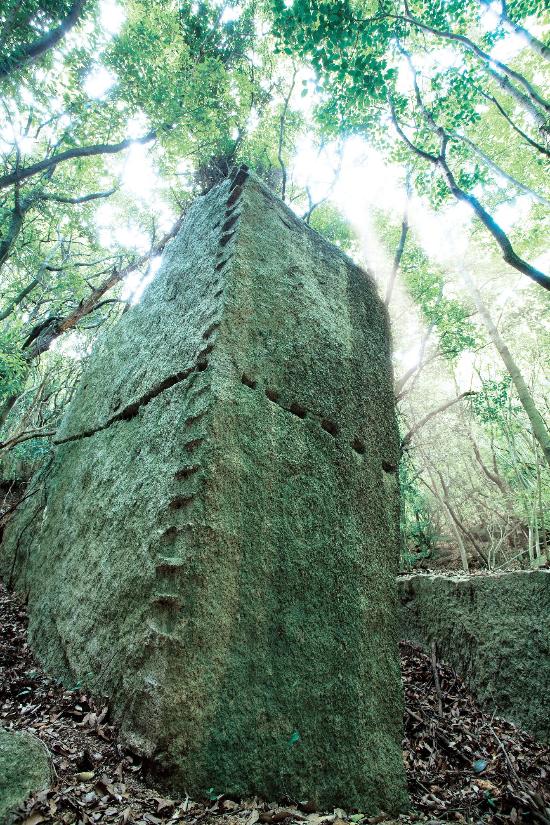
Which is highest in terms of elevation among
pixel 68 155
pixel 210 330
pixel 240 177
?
pixel 68 155

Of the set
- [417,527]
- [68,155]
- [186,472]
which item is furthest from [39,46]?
[417,527]

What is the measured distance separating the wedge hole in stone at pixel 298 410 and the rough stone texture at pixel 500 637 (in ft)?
10.0

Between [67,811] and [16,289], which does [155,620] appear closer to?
[67,811]

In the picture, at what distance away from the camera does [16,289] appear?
414 inches

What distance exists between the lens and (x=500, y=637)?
4.55 meters

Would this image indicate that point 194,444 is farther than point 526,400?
No

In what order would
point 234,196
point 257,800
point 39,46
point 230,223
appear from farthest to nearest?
point 39,46
point 234,196
point 230,223
point 257,800

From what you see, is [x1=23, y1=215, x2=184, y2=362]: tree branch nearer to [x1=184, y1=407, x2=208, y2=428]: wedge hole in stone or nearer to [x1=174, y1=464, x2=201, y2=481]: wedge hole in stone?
[x1=184, y1=407, x2=208, y2=428]: wedge hole in stone

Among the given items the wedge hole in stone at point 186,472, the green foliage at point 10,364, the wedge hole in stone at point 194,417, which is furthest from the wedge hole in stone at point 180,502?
the green foliage at point 10,364

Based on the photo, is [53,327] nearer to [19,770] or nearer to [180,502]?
[180,502]

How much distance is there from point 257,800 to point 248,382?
Answer: 2.40 m

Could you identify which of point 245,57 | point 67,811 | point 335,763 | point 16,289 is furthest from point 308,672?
point 245,57

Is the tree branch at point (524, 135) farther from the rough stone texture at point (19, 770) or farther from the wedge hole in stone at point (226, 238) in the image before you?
the rough stone texture at point (19, 770)

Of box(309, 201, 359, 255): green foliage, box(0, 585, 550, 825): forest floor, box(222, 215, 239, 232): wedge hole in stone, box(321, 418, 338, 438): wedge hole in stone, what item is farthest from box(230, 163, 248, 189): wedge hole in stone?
box(309, 201, 359, 255): green foliage
